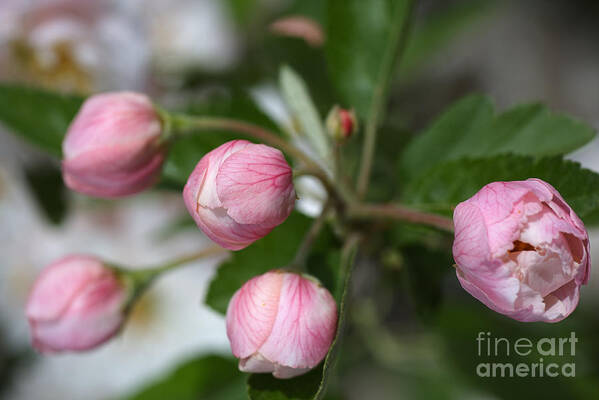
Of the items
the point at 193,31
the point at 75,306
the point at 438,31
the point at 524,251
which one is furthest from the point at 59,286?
the point at 438,31

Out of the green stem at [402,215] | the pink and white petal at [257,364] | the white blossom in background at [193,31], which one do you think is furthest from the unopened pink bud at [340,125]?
the white blossom in background at [193,31]

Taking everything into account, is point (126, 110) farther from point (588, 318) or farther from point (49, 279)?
point (588, 318)

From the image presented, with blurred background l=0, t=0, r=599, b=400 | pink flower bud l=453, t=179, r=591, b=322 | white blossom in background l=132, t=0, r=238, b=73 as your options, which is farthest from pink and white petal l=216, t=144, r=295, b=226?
white blossom in background l=132, t=0, r=238, b=73

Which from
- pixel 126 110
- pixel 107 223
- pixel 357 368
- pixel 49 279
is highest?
pixel 126 110

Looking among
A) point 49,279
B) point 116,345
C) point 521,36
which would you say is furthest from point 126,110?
point 521,36

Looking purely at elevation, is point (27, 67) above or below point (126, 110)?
below

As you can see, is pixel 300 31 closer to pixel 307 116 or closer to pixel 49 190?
pixel 307 116

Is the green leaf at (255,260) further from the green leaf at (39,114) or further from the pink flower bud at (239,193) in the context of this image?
the green leaf at (39,114)
